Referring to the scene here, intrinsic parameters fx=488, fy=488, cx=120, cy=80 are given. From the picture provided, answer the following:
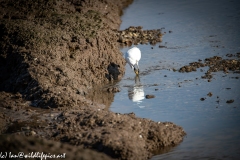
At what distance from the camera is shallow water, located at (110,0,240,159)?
31.5 ft

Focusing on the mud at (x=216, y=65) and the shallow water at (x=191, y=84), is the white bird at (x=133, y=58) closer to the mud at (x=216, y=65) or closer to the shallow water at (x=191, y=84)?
the shallow water at (x=191, y=84)

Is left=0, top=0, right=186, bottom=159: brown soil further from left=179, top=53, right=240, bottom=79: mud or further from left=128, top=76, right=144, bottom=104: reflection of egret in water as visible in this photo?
left=179, top=53, right=240, bottom=79: mud

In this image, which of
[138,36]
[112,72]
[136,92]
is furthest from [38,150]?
[138,36]

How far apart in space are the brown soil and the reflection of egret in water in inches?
16.8

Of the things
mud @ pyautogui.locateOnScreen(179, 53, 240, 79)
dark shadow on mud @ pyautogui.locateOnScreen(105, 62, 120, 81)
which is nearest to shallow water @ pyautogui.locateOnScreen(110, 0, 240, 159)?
mud @ pyautogui.locateOnScreen(179, 53, 240, 79)

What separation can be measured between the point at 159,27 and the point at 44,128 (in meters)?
10.7

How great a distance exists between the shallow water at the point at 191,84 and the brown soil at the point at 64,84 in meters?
0.47

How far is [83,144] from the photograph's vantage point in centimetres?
859

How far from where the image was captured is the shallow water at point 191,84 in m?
9.60

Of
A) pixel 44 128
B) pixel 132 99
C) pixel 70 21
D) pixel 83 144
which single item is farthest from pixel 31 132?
pixel 70 21

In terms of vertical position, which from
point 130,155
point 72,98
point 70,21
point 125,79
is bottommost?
point 130,155

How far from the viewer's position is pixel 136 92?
12.9 m

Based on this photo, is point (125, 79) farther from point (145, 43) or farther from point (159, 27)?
point (159, 27)

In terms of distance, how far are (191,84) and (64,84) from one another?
3.42 metres
